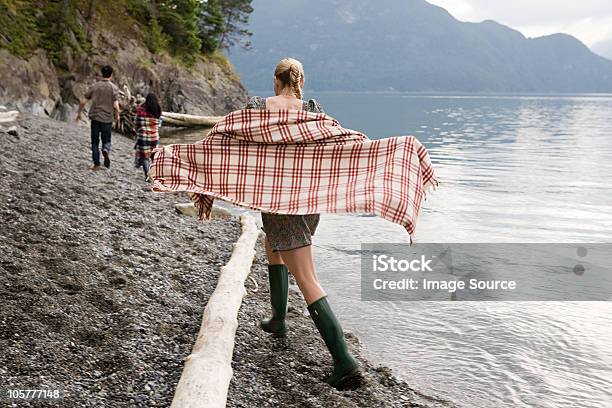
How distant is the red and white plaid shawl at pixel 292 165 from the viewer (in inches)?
189

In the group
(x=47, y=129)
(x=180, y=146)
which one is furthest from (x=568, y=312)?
(x=47, y=129)

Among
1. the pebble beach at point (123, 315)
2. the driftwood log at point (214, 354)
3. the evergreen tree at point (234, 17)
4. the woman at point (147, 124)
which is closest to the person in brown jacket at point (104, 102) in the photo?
the woman at point (147, 124)

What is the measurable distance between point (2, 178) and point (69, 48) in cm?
2510

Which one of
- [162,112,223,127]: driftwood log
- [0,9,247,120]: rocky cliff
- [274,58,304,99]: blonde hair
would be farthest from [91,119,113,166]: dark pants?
[162,112,223,127]: driftwood log

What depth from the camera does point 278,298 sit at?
20.1ft

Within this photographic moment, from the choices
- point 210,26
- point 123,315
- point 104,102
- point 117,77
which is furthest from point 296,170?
point 210,26

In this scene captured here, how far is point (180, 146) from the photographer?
5152mm

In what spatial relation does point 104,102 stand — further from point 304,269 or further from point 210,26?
point 210,26

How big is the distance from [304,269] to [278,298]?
3.66ft

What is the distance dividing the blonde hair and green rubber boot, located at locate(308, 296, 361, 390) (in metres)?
1.82

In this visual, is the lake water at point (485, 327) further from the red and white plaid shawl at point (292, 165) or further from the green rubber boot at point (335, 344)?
the red and white plaid shawl at point (292, 165)

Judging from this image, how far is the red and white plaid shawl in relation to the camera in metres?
4.79

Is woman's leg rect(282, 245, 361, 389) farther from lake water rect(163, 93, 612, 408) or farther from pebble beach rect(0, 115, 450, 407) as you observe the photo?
lake water rect(163, 93, 612, 408)

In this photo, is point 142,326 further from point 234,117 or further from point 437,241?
point 437,241
